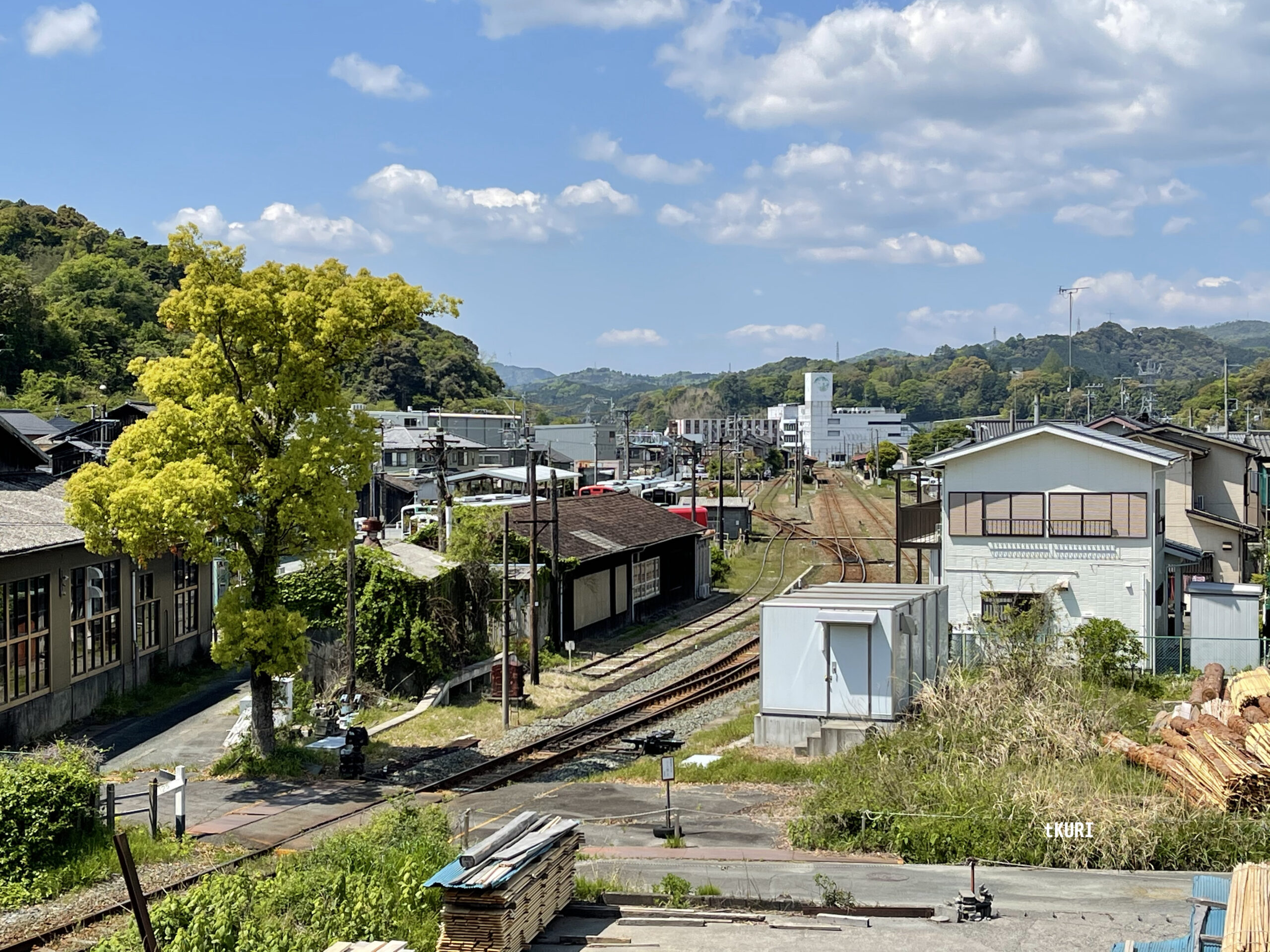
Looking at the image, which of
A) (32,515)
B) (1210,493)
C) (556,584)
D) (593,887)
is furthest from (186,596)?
(1210,493)

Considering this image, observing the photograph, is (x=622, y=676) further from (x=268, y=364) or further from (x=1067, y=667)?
(x=268, y=364)

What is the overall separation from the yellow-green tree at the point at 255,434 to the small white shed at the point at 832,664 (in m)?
7.58

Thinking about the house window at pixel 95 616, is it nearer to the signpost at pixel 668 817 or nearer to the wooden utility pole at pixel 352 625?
the wooden utility pole at pixel 352 625

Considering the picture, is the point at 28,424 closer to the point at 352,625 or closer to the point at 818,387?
the point at 352,625

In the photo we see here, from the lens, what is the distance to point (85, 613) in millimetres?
20469

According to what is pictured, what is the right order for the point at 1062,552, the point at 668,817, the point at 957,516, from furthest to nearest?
the point at 957,516 → the point at 1062,552 → the point at 668,817

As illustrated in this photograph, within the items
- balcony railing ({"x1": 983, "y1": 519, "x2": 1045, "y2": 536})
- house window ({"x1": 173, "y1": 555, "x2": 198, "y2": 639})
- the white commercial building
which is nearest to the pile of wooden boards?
balcony railing ({"x1": 983, "y1": 519, "x2": 1045, "y2": 536})

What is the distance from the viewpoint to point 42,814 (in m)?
12.2

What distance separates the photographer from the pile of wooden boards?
1366 centimetres

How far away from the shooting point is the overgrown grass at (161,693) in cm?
2119

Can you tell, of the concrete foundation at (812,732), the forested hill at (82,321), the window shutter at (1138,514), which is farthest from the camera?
the forested hill at (82,321)

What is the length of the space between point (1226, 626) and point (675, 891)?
17.8 m

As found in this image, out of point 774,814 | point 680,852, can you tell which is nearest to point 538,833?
point 680,852

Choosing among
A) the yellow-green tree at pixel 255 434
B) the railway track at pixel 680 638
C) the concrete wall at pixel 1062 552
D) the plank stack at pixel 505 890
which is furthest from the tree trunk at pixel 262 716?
the concrete wall at pixel 1062 552
